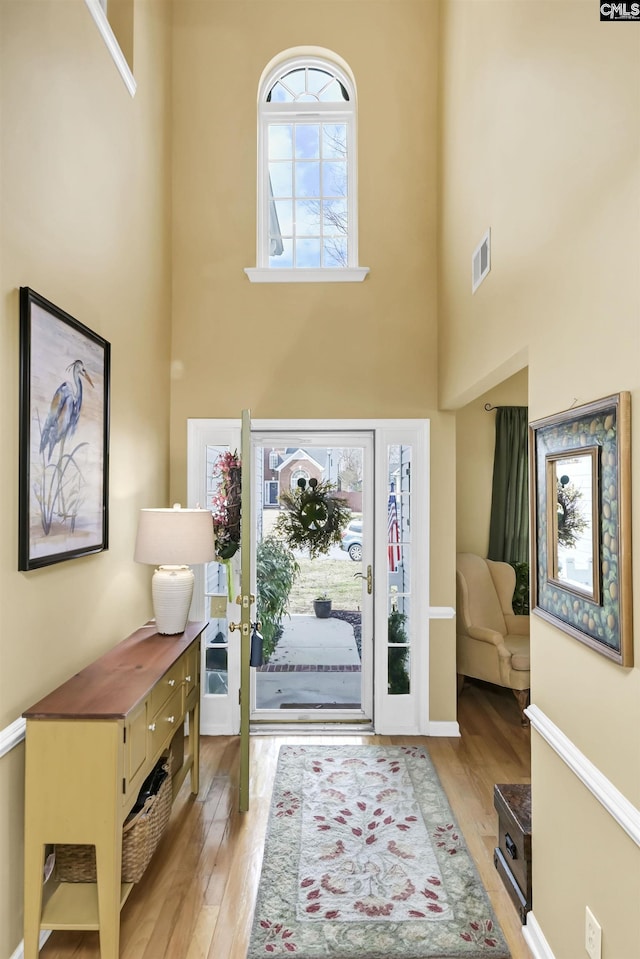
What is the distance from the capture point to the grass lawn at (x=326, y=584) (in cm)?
496

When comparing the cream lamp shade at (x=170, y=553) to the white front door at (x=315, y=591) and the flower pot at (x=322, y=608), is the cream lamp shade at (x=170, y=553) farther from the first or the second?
the flower pot at (x=322, y=608)

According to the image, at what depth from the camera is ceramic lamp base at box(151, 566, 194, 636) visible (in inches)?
115

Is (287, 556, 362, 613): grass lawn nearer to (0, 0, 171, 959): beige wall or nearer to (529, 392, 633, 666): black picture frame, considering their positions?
(0, 0, 171, 959): beige wall

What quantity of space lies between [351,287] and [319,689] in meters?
2.96

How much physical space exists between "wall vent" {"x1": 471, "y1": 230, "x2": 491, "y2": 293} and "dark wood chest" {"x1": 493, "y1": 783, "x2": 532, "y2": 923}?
2.25m

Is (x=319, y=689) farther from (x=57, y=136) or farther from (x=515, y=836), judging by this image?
(x=57, y=136)

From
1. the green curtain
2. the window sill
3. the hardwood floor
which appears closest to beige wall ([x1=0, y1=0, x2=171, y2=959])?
the hardwood floor

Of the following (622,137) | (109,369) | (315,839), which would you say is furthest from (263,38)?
(315,839)

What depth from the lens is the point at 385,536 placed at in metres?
4.02

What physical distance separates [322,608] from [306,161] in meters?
3.46

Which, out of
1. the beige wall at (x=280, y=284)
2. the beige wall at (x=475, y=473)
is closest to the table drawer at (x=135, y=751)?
the beige wall at (x=280, y=284)

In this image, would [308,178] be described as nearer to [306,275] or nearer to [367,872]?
[306,275]

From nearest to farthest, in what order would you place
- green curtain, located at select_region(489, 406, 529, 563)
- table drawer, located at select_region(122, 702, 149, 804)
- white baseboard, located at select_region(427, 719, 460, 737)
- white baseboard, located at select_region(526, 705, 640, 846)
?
white baseboard, located at select_region(526, 705, 640, 846) → table drawer, located at select_region(122, 702, 149, 804) → white baseboard, located at select_region(427, 719, 460, 737) → green curtain, located at select_region(489, 406, 529, 563)

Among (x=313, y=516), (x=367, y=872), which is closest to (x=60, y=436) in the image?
(x=367, y=872)
